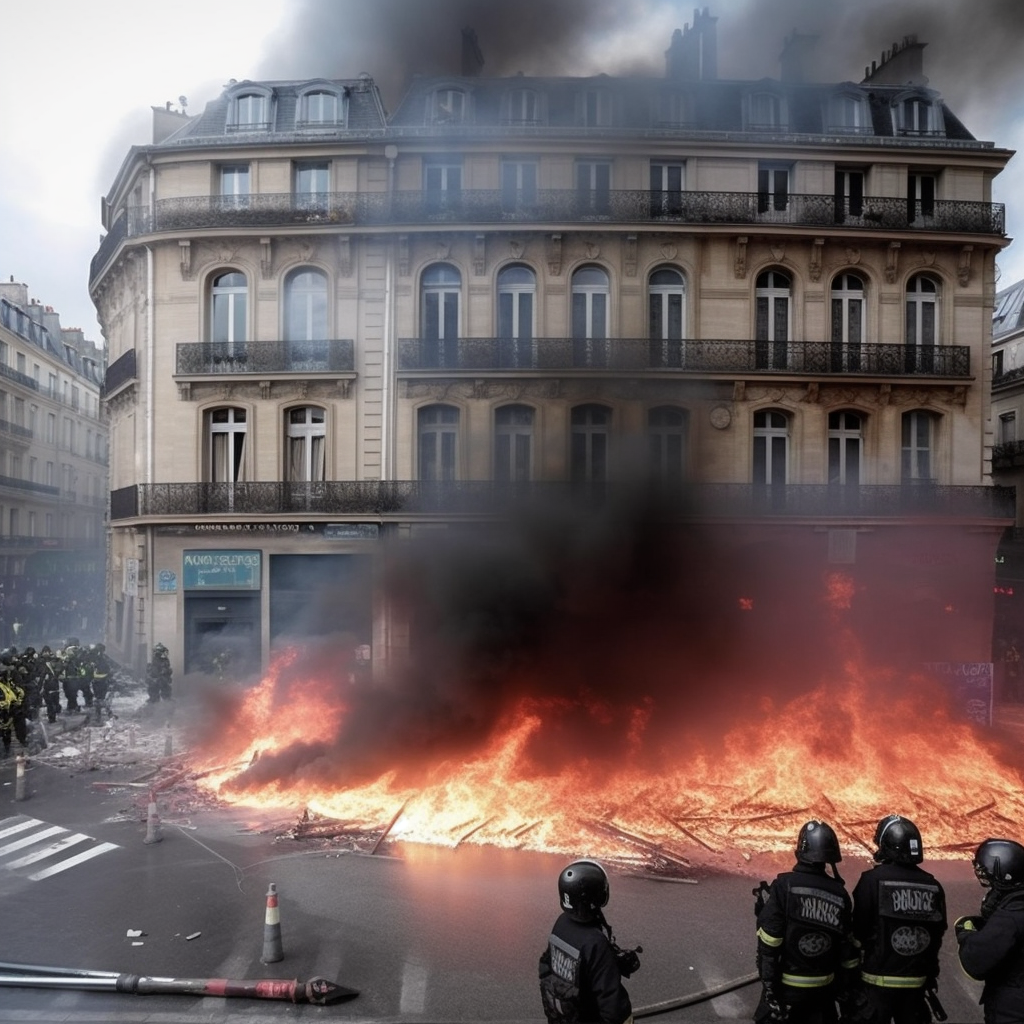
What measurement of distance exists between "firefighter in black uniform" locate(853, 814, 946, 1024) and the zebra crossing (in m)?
7.41

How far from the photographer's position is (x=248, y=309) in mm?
17969

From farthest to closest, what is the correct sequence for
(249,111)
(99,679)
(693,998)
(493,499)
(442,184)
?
(249,111) → (442,184) → (493,499) → (99,679) → (693,998)

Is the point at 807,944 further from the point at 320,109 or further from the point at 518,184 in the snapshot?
the point at 320,109

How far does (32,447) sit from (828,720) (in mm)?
34034

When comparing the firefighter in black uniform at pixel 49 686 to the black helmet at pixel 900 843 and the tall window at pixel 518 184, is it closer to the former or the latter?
the tall window at pixel 518 184

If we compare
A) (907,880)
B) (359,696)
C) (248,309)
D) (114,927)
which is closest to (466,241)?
(248,309)

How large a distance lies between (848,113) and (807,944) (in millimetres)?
18675

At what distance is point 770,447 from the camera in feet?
58.4

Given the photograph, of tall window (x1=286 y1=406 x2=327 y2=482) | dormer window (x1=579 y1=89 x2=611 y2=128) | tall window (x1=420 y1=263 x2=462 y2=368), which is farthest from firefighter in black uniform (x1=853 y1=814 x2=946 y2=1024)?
dormer window (x1=579 y1=89 x2=611 y2=128)

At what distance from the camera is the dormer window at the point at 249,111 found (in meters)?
18.6

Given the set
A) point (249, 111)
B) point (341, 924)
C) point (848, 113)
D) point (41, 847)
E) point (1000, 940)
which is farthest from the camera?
point (249, 111)

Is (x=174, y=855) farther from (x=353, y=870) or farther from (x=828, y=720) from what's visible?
(x=828, y=720)

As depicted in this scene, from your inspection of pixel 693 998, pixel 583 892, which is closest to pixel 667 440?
pixel 693 998

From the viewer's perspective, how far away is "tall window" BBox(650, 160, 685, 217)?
1764 cm
